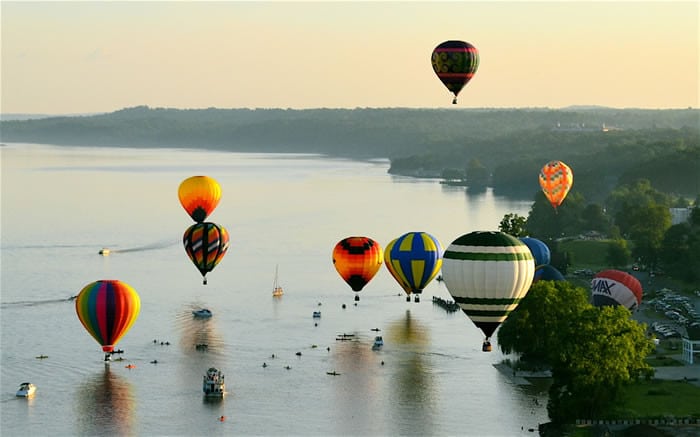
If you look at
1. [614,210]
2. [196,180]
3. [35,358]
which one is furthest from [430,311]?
[614,210]

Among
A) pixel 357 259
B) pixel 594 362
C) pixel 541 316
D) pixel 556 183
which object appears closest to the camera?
pixel 594 362

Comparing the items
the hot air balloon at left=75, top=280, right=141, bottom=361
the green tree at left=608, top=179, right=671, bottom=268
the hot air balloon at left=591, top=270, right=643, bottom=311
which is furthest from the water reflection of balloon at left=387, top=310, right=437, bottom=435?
the green tree at left=608, top=179, right=671, bottom=268

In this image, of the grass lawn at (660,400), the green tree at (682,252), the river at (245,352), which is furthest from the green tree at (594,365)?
the green tree at (682,252)

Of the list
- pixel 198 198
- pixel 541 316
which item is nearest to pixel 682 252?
pixel 541 316

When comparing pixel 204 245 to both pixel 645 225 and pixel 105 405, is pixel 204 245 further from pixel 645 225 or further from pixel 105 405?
pixel 645 225

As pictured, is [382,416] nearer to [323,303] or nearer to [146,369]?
[146,369]

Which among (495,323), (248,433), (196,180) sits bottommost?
(248,433)

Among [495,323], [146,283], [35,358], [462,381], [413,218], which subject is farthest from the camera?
[413,218]
